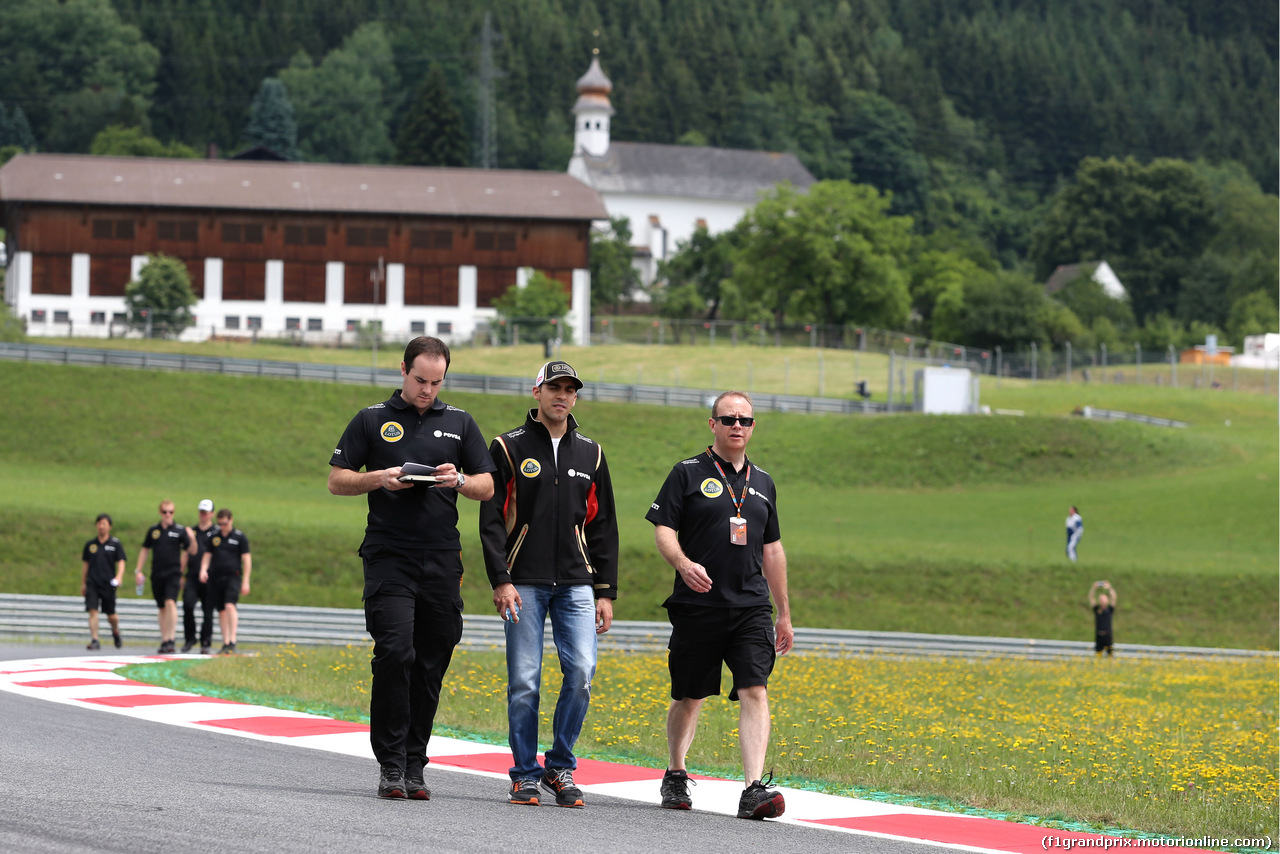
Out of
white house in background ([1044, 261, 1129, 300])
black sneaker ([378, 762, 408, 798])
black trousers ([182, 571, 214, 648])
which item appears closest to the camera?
black sneaker ([378, 762, 408, 798])

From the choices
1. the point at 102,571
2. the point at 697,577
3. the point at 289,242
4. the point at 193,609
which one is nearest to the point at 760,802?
the point at 697,577

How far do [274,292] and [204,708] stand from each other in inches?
3229

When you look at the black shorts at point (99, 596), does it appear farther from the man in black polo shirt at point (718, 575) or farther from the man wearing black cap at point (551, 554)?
the man in black polo shirt at point (718, 575)

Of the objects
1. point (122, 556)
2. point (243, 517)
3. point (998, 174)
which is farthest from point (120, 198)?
point (998, 174)

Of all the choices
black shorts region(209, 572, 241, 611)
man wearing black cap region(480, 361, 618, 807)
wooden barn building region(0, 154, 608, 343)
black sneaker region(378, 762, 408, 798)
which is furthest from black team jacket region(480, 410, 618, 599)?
wooden barn building region(0, 154, 608, 343)

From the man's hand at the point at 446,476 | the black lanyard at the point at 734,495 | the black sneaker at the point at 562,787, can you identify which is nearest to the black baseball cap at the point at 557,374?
the man's hand at the point at 446,476

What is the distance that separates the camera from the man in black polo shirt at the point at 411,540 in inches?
313

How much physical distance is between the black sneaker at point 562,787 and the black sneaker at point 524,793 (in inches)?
3.9

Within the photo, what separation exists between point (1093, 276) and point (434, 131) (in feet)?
205

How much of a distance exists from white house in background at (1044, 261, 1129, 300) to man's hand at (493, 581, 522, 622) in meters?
126

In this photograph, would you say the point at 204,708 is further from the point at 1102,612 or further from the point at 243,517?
the point at 243,517

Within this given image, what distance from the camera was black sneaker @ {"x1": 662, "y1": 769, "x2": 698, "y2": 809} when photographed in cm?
808

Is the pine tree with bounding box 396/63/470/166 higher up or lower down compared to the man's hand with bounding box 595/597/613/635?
higher up

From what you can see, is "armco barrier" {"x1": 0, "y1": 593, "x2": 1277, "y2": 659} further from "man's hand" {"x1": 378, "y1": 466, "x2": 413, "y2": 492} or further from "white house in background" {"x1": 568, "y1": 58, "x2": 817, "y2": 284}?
"white house in background" {"x1": 568, "y1": 58, "x2": 817, "y2": 284}
